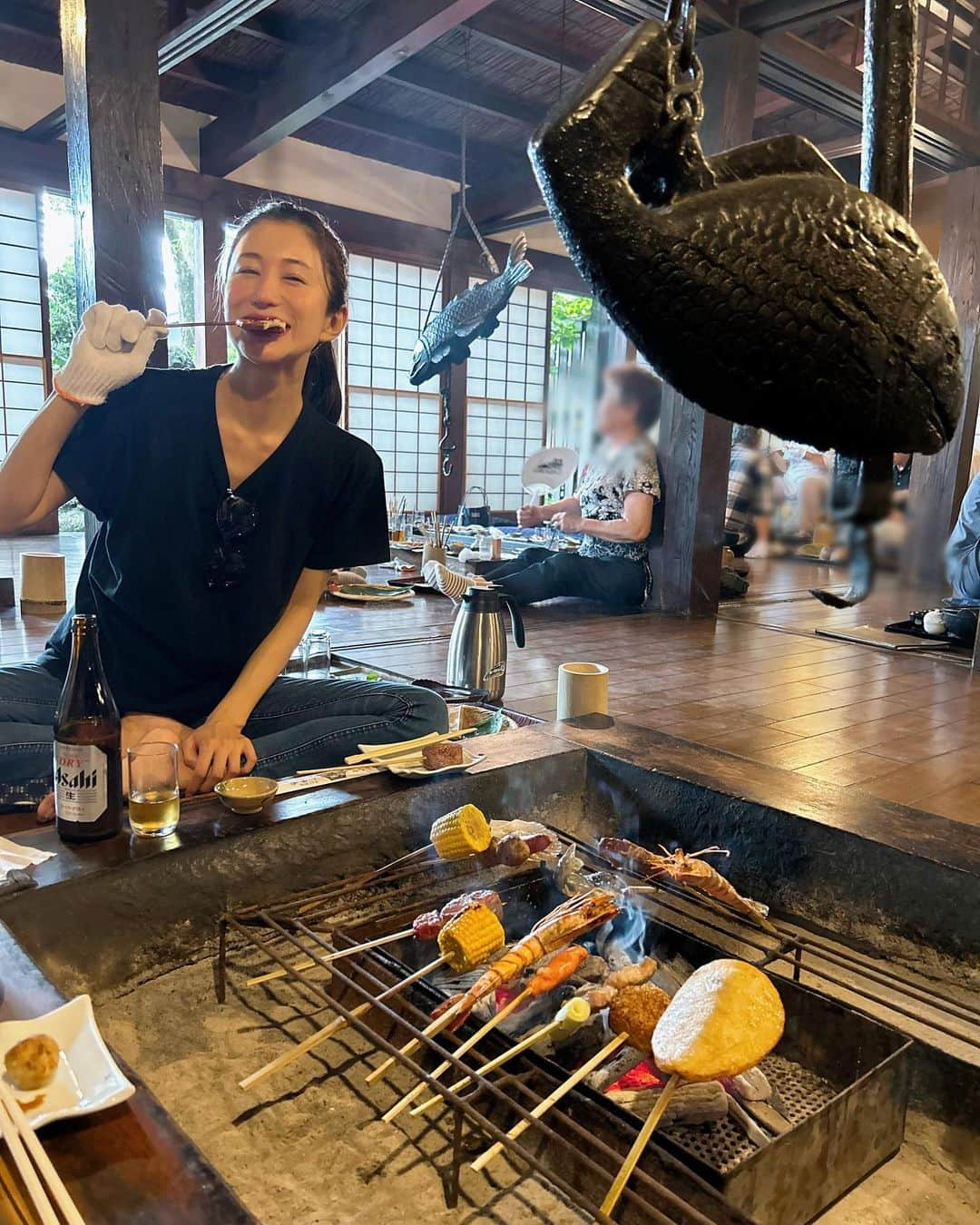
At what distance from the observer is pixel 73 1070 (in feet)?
2.98

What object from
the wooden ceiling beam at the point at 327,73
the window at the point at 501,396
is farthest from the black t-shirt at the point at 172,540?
the window at the point at 501,396

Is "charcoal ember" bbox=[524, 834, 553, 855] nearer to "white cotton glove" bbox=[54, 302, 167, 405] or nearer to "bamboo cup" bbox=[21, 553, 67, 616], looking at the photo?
"white cotton glove" bbox=[54, 302, 167, 405]

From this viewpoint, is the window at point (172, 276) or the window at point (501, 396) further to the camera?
the window at point (501, 396)

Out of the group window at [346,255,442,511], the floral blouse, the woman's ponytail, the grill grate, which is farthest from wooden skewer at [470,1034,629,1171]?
window at [346,255,442,511]

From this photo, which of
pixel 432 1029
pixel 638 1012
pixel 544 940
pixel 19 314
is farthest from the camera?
pixel 19 314

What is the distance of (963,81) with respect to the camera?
18.9 ft

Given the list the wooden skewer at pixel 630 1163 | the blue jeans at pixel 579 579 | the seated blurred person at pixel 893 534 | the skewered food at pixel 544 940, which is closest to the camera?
the seated blurred person at pixel 893 534

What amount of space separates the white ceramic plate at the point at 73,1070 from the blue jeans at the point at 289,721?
1030mm

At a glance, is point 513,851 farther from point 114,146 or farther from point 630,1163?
point 114,146

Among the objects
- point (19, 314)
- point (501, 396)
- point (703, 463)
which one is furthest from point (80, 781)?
point (501, 396)

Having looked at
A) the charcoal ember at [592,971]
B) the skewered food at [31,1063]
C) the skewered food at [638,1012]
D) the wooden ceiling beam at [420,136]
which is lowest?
the charcoal ember at [592,971]

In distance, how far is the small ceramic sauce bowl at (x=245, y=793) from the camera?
1.60 meters

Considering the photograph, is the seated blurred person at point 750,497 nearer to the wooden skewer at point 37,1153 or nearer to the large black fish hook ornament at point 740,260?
the large black fish hook ornament at point 740,260

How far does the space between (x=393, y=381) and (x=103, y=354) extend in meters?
8.12
